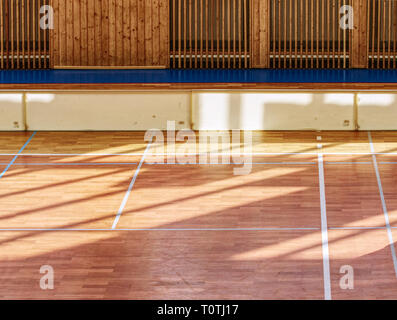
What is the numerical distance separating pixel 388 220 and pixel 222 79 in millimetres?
3964

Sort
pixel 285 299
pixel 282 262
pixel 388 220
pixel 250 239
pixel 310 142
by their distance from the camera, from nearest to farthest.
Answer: pixel 285 299, pixel 282 262, pixel 250 239, pixel 388 220, pixel 310 142

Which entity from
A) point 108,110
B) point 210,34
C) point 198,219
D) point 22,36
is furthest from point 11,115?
point 198,219

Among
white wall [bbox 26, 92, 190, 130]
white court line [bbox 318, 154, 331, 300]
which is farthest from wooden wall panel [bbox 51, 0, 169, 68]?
white court line [bbox 318, 154, 331, 300]

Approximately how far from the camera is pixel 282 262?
17.0 feet

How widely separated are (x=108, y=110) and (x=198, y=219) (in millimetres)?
3166

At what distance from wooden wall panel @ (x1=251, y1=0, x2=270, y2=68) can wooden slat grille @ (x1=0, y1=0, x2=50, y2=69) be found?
9.58ft

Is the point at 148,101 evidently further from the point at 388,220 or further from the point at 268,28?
the point at 388,220

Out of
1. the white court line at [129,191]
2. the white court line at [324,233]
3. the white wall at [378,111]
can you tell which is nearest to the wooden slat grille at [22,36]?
the white court line at [129,191]

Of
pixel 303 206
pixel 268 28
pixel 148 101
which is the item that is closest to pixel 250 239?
pixel 303 206

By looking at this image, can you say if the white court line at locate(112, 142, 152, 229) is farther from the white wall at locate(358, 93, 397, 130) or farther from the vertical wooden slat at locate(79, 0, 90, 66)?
the vertical wooden slat at locate(79, 0, 90, 66)

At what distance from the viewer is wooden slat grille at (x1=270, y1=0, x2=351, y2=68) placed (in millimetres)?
10500

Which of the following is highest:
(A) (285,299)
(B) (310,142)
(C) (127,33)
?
(C) (127,33)

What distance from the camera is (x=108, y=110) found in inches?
349

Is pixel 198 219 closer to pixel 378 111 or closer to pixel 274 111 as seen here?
pixel 274 111
